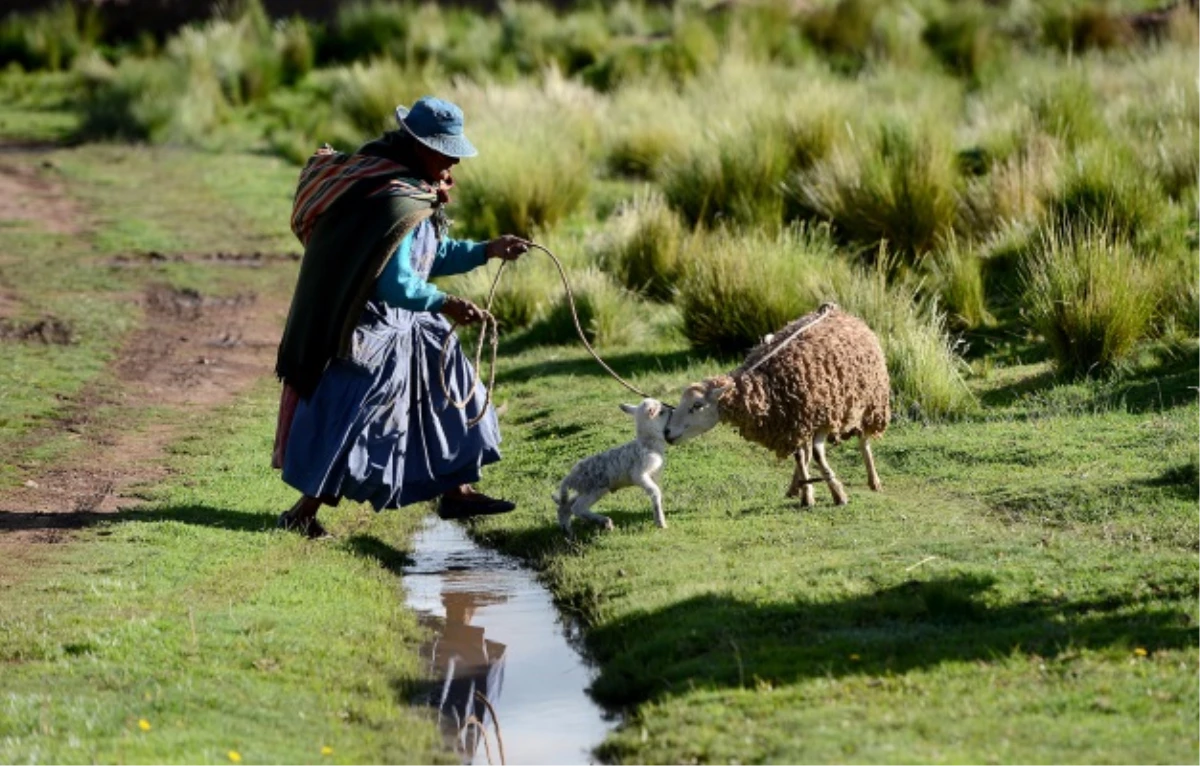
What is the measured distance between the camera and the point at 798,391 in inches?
348

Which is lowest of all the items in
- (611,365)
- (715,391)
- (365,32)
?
(365,32)

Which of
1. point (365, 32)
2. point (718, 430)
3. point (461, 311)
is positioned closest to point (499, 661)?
point (461, 311)

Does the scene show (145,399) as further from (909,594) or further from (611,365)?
(909,594)

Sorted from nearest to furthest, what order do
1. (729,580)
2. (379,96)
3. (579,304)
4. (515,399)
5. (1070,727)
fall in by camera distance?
1. (1070,727)
2. (729,580)
3. (515,399)
4. (579,304)
5. (379,96)

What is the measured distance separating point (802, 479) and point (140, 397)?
5655mm

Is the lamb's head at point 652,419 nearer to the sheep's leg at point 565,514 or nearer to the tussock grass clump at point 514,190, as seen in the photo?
the sheep's leg at point 565,514

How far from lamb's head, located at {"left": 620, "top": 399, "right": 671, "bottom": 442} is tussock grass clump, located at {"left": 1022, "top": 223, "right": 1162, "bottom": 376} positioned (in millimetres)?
4391

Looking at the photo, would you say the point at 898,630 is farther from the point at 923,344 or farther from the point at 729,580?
the point at 923,344

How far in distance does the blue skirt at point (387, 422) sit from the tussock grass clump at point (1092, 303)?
467 centimetres

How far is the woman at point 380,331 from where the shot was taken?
886cm

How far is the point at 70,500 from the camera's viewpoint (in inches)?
404

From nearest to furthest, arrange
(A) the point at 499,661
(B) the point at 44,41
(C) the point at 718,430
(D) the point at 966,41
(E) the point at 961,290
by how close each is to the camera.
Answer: (A) the point at 499,661, (C) the point at 718,430, (E) the point at 961,290, (D) the point at 966,41, (B) the point at 44,41

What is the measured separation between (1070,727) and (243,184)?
58.0 feet

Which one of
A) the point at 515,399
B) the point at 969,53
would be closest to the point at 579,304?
the point at 515,399
